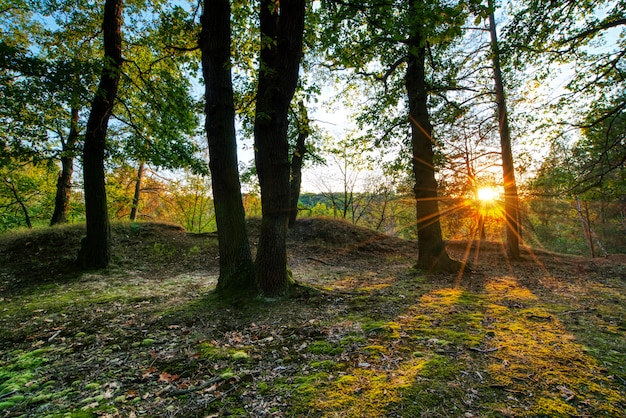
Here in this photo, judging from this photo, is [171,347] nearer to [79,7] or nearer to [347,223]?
[79,7]

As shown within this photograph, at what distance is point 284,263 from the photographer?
490 centimetres

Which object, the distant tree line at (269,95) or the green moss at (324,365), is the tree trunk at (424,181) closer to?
the distant tree line at (269,95)

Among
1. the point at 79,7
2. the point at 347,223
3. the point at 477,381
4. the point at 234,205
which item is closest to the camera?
the point at 477,381

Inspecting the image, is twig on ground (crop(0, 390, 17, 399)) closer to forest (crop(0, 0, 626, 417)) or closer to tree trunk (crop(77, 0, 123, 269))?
forest (crop(0, 0, 626, 417))

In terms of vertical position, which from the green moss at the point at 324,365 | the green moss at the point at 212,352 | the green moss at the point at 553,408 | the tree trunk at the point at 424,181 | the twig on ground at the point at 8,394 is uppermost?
the tree trunk at the point at 424,181

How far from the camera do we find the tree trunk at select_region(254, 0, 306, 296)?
452cm

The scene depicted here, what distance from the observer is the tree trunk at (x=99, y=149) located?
7723mm

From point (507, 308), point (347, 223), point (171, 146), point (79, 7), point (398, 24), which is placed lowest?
point (507, 308)

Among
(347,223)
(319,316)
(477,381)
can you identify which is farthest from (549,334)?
(347,223)

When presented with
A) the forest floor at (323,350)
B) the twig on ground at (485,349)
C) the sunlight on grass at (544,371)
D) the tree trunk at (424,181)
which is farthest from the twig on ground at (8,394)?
the tree trunk at (424,181)

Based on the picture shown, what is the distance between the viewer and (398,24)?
445 cm

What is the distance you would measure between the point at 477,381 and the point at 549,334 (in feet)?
5.17

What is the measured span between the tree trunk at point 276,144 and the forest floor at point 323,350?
0.62m

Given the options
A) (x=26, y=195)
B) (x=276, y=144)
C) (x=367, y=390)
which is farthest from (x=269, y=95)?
(x=26, y=195)
